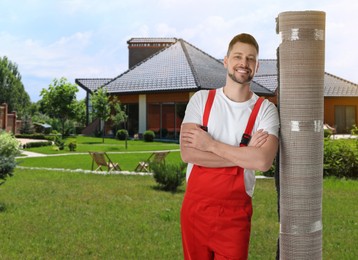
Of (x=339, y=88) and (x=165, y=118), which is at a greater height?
(x=339, y=88)

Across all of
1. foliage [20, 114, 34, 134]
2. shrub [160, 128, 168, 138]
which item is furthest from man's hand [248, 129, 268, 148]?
foliage [20, 114, 34, 134]

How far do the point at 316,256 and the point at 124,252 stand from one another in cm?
388

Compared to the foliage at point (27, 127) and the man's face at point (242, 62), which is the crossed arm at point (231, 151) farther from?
the foliage at point (27, 127)

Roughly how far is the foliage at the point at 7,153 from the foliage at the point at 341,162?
8.93 meters

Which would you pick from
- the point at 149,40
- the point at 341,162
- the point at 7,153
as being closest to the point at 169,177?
the point at 7,153

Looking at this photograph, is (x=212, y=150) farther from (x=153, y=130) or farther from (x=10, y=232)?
(x=153, y=130)

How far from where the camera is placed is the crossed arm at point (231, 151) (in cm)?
246

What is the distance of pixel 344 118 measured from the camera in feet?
133

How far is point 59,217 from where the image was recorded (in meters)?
8.21

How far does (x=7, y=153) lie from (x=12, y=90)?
5506 cm

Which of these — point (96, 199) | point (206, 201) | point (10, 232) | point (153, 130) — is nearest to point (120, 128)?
point (153, 130)

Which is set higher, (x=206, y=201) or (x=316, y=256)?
(x=206, y=201)

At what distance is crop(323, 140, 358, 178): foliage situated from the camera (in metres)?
14.3

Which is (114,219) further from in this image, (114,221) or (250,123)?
(250,123)
